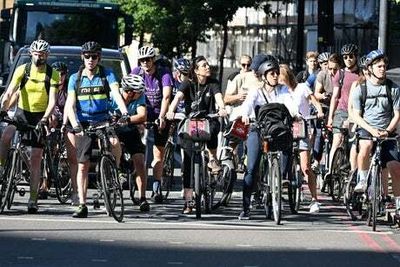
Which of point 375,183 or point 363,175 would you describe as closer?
point 375,183

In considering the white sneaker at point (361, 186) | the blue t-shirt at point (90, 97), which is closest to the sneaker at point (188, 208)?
the blue t-shirt at point (90, 97)

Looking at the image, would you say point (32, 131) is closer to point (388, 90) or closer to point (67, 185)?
point (67, 185)

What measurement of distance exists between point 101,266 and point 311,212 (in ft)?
18.0

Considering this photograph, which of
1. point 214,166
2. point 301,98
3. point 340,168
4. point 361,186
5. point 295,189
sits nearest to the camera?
point 361,186

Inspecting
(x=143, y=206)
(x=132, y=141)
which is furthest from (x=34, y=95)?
(x=143, y=206)

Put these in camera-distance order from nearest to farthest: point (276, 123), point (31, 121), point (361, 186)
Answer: point (276, 123), point (361, 186), point (31, 121)

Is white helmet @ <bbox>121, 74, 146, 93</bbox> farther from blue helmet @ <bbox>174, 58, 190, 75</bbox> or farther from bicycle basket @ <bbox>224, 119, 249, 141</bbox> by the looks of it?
blue helmet @ <bbox>174, 58, 190, 75</bbox>

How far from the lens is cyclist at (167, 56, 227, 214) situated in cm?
1511

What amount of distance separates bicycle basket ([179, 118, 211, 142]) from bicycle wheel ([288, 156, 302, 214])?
1.15 metres

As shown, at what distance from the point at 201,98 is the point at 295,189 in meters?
1.51

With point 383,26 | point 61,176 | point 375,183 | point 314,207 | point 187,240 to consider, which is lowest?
point 187,240

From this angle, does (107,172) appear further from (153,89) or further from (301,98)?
(301,98)

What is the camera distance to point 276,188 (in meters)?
14.2

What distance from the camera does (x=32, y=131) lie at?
48.5 ft
